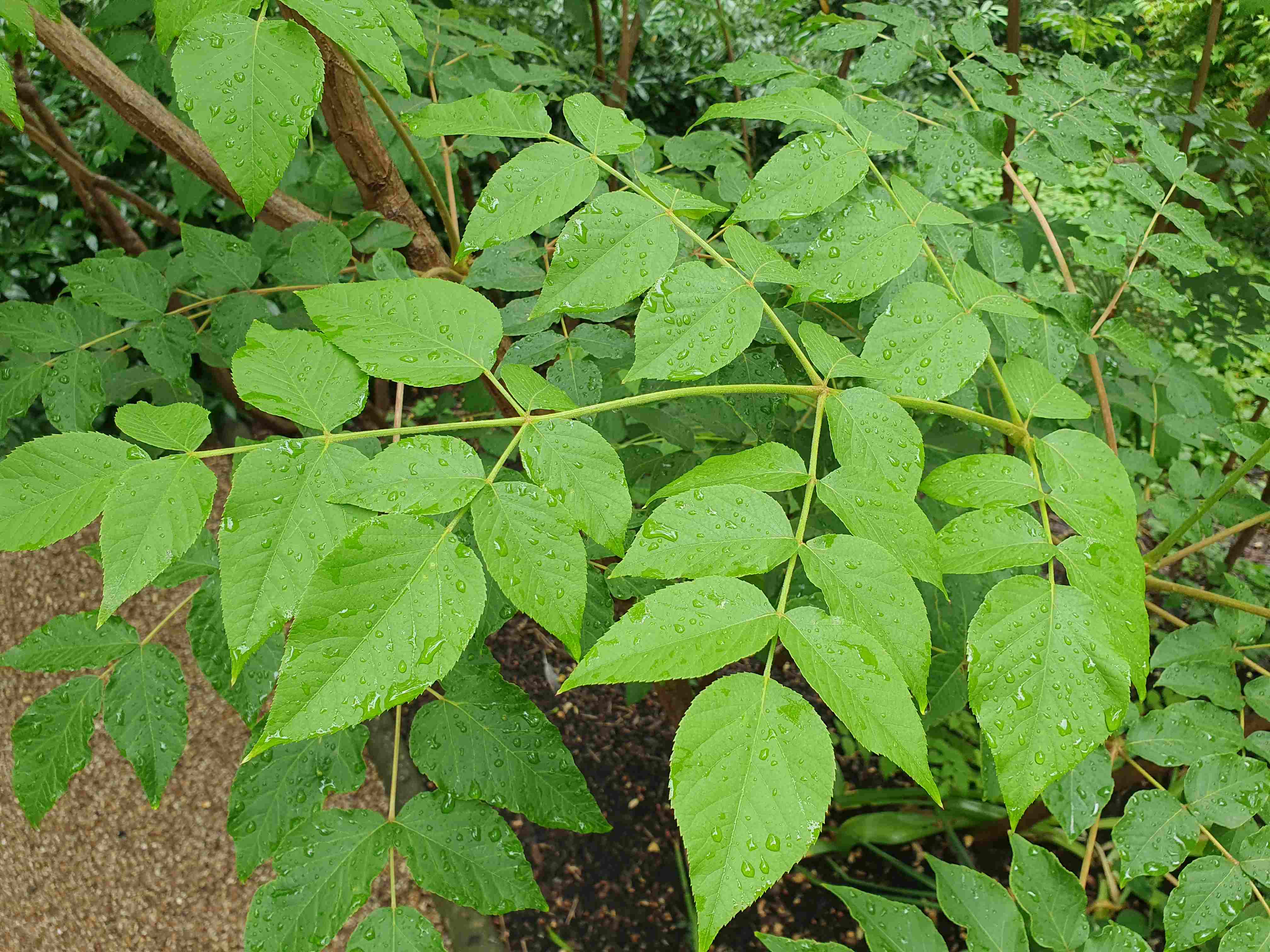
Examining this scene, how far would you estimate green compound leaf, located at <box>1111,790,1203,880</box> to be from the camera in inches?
41.1

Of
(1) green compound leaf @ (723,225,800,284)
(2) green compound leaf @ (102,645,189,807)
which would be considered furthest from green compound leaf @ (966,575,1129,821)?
(2) green compound leaf @ (102,645,189,807)

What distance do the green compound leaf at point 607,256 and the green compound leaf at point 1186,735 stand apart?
1014 mm

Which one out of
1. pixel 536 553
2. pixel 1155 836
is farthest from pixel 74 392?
pixel 1155 836

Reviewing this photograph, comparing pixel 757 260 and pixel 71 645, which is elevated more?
pixel 757 260

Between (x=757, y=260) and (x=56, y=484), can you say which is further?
(x=757, y=260)

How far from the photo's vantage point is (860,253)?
2.84 feet

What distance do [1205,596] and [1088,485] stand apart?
56cm

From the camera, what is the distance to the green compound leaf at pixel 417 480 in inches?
25.7

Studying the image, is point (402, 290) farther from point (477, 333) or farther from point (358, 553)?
point (358, 553)

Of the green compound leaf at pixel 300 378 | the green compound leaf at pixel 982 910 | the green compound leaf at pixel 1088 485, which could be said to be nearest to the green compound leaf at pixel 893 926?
the green compound leaf at pixel 982 910

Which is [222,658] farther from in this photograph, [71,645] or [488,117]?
[488,117]

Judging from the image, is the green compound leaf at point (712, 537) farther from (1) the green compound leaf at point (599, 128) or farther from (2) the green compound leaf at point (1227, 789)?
(2) the green compound leaf at point (1227, 789)

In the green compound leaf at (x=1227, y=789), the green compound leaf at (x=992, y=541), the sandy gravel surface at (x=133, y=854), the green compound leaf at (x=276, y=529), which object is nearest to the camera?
the green compound leaf at (x=276, y=529)

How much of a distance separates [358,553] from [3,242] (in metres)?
4.25
